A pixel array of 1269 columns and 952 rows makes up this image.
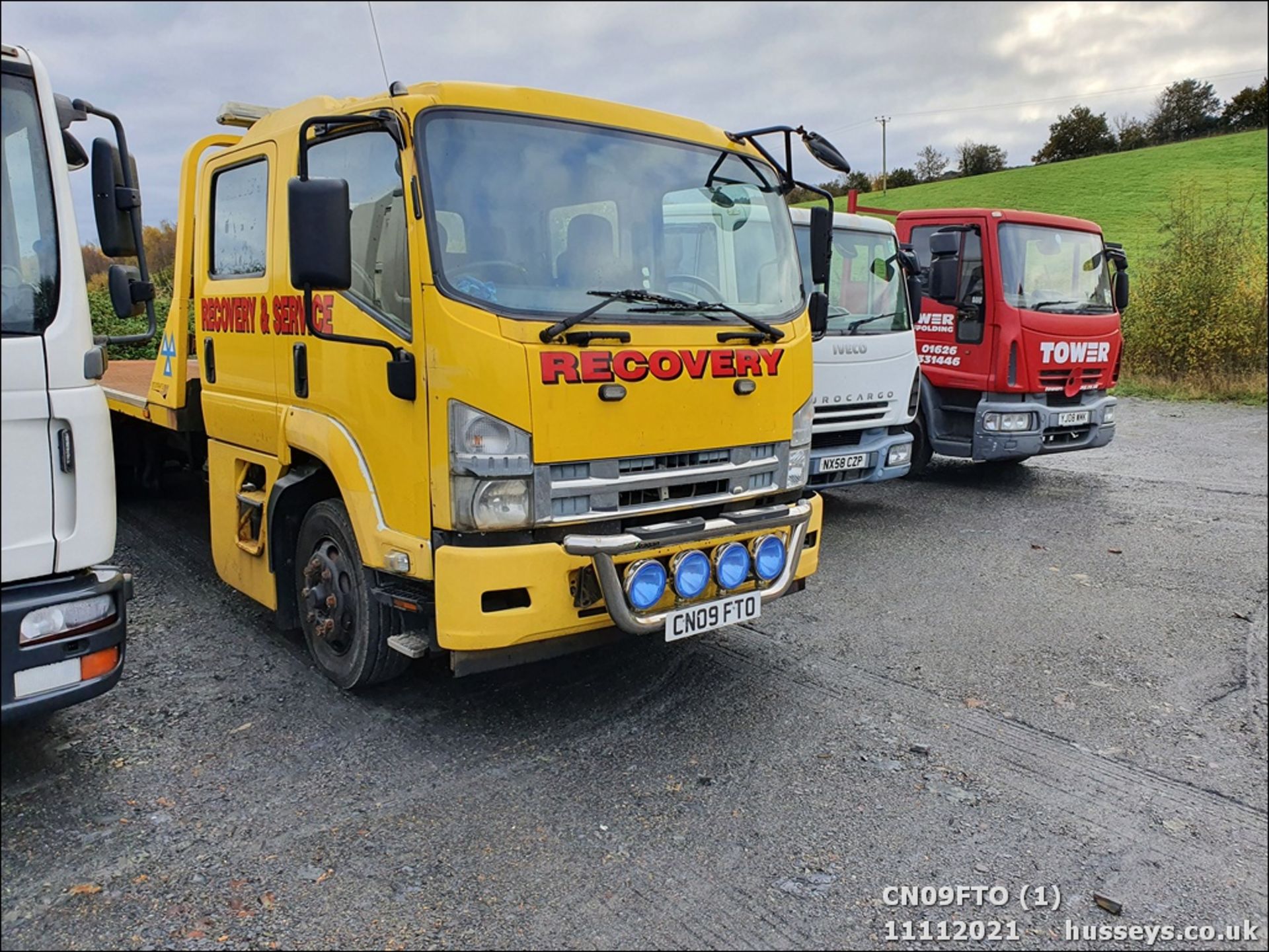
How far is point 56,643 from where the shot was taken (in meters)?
2.94

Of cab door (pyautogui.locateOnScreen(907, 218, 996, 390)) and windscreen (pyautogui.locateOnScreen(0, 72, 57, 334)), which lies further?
cab door (pyautogui.locateOnScreen(907, 218, 996, 390))

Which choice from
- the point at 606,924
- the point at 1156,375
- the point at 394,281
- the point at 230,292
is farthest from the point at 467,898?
the point at 1156,375

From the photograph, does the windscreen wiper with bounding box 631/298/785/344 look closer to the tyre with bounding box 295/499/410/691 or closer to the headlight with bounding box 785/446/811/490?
the headlight with bounding box 785/446/811/490

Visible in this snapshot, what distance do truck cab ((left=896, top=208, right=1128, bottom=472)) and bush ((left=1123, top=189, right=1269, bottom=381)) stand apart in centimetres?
262

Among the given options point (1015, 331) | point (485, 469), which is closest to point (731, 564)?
point (485, 469)

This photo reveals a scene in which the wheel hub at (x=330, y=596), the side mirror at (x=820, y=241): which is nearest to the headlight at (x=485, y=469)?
the wheel hub at (x=330, y=596)

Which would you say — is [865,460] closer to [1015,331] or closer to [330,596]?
[1015,331]

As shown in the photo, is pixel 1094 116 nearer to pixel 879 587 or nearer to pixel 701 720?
pixel 701 720

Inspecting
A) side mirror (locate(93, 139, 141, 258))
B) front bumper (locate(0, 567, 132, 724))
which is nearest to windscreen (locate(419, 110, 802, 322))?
side mirror (locate(93, 139, 141, 258))

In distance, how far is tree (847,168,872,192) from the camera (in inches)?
193

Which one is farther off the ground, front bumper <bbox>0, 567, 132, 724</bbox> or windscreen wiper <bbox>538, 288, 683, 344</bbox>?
windscreen wiper <bbox>538, 288, 683, 344</bbox>

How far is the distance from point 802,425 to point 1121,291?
17.1ft

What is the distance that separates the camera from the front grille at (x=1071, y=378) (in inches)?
317

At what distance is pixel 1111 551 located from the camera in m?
6.56
